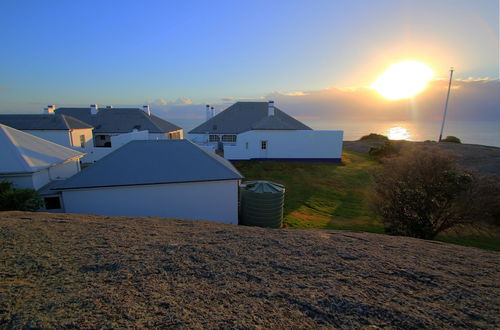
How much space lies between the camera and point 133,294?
3436mm

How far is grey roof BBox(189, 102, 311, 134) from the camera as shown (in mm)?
30500

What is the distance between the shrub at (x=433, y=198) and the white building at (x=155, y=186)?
6889 mm

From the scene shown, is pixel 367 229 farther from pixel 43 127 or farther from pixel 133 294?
pixel 43 127

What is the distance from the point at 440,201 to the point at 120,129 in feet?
110

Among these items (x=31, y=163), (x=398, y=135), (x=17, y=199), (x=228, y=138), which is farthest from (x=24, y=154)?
(x=398, y=135)

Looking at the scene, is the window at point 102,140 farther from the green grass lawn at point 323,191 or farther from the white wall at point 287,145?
the green grass lawn at point 323,191

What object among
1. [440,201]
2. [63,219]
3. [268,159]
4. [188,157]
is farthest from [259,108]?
[63,219]

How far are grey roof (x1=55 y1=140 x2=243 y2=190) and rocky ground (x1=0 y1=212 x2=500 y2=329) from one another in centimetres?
403

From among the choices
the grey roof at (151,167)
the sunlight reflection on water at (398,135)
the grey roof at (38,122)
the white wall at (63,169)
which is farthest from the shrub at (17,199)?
the sunlight reflection on water at (398,135)

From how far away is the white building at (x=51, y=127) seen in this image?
24.3 metres

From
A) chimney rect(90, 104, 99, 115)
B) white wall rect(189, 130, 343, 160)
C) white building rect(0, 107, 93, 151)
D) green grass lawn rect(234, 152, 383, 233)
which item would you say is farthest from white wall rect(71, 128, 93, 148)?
green grass lawn rect(234, 152, 383, 233)

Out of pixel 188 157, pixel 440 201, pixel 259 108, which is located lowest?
pixel 440 201

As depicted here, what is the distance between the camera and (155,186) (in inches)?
409

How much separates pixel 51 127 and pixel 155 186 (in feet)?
72.2
